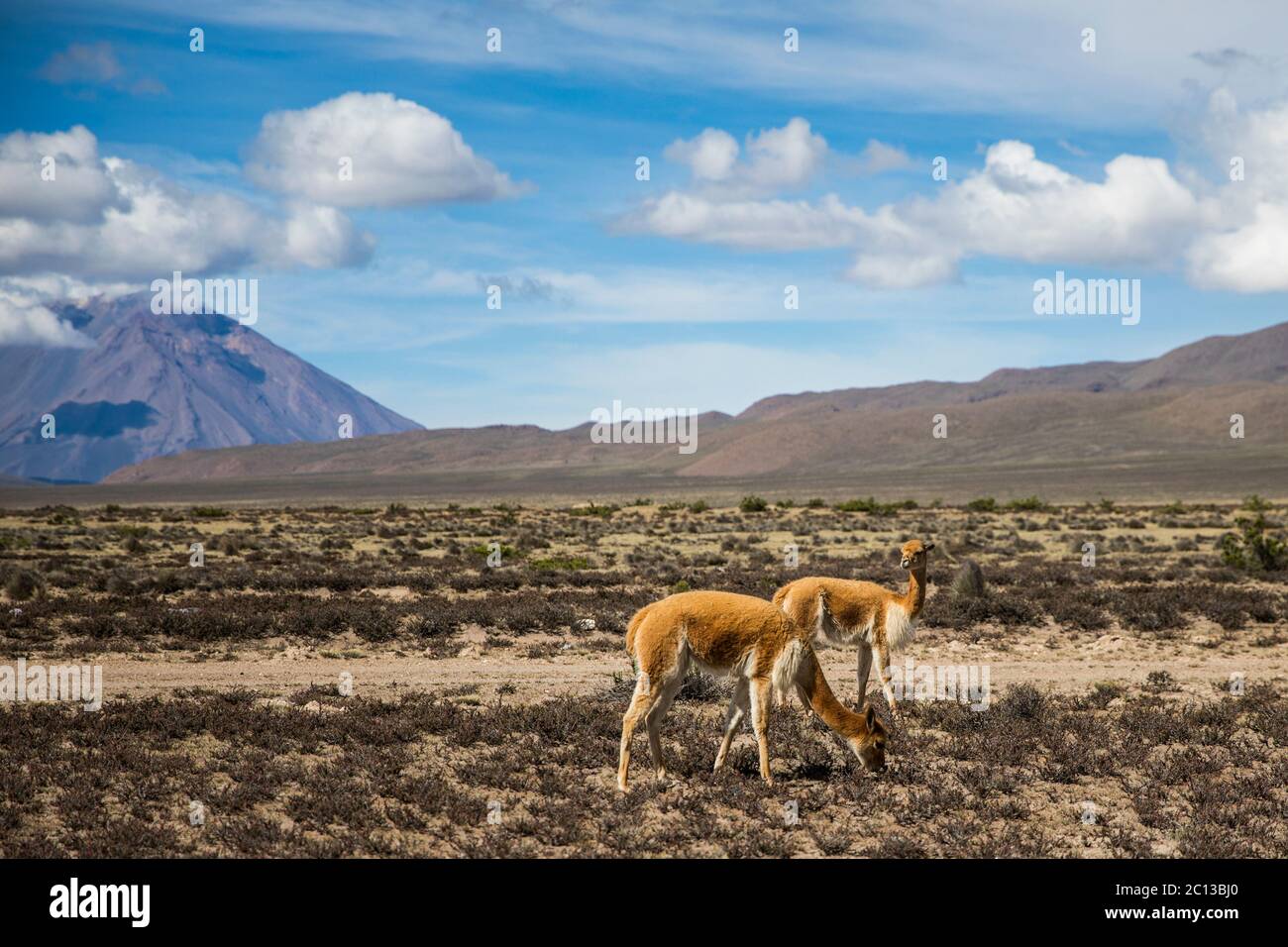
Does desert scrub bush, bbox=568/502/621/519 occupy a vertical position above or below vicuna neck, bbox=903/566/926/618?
below

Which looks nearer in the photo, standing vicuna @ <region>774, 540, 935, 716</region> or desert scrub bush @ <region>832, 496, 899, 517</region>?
standing vicuna @ <region>774, 540, 935, 716</region>

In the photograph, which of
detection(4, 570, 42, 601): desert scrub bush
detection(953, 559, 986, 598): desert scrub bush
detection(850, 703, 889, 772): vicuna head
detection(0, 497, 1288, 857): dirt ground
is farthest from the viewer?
detection(4, 570, 42, 601): desert scrub bush

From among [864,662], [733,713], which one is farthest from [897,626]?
[733,713]

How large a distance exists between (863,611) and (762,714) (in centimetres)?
314

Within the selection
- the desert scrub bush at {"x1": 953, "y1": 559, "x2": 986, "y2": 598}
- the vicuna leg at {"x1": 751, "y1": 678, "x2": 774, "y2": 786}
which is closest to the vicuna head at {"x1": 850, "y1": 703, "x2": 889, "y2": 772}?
the vicuna leg at {"x1": 751, "y1": 678, "x2": 774, "y2": 786}

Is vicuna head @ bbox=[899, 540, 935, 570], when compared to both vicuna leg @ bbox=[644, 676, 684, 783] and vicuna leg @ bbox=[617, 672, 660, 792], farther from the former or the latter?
vicuna leg @ bbox=[617, 672, 660, 792]

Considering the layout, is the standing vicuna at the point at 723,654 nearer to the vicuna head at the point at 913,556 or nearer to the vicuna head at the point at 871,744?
the vicuna head at the point at 871,744

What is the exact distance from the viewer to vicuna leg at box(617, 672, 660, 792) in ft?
26.4

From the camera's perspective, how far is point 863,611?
11117 mm

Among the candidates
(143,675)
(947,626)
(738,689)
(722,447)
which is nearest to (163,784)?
(738,689)

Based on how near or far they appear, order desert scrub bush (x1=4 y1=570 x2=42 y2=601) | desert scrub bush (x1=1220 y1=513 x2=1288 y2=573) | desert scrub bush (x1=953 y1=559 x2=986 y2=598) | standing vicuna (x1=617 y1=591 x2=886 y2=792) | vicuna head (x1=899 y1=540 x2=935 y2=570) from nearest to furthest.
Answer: standing vicuna (x1=617 y1=591 x2=886 y2=792) → vicuna head (x1=899 y1=540 x2=935 y2=570) → desert scrub bush (x1=953 y1=559 x2=986 y2=598) → desert scrub bush (x1=4 y1=570 x2=42 y2=601) → desert scrub bush (x1=1220 y1=513 x2=1288 y2=573)

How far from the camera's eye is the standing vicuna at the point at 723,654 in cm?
805


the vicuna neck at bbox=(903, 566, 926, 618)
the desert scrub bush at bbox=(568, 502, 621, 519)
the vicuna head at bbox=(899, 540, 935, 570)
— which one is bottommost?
the desert scrub bush at bbox=(568, 502, 621, 519)
